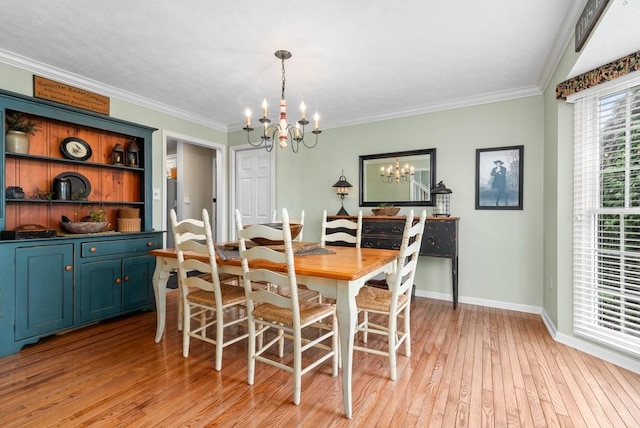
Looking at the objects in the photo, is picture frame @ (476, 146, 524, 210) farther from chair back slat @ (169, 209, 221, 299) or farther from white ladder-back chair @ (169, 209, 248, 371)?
chair back slat @ (169, 209, 221, 299)

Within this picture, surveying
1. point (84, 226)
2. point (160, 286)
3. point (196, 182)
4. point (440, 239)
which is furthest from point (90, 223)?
point (440, 239)

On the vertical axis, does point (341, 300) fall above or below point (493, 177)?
below

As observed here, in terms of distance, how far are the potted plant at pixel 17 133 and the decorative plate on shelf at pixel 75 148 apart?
0.31 metres

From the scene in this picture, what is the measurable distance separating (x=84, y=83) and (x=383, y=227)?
352 cm

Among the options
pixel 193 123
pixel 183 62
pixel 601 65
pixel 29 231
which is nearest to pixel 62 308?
pixel 29 231

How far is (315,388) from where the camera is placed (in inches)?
76.9

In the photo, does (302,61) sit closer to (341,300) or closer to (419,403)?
(341,300)

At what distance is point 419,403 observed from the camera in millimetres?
1812

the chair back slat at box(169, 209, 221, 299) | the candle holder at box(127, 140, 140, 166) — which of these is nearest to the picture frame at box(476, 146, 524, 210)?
the chair back slat at box(169, 209, 221, 299)

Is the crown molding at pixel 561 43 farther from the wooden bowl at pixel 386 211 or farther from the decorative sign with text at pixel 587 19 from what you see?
the wooden bowl at pixel 386 211

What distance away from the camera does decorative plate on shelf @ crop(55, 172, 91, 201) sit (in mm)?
3108

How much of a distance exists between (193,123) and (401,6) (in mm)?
3359

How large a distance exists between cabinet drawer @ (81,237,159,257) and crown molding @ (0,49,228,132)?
1.62 metres

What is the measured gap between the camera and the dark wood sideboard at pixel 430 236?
137 inches
